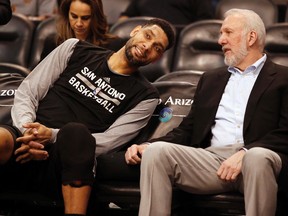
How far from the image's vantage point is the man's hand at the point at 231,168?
2662 millimetres

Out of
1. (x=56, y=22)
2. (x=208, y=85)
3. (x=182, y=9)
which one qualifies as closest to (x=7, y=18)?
(x=208, y=85)

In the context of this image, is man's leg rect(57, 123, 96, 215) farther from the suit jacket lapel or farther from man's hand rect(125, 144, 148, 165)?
the suit jacket lapel

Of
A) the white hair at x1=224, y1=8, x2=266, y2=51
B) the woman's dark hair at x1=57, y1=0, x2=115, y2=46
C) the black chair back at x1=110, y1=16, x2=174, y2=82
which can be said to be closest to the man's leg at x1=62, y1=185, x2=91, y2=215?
the white hair at x1=224, y1=8, x2=266, y2=51

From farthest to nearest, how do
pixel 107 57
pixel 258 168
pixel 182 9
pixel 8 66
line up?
pixel 182 9
pixel 8 66
pixel 107 57
pixel 258 168

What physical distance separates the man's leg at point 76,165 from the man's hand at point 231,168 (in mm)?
485

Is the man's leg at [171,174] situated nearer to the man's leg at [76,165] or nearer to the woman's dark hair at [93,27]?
the man's leg at [76,165]

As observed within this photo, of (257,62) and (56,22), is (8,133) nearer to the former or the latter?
(257,62)

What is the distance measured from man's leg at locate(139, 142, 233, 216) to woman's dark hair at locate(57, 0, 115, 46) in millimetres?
1235

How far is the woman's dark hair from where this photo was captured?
3877 mm

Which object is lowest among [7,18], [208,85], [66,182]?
[66,182]

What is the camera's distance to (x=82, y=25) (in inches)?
154

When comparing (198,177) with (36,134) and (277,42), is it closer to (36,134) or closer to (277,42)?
(36,134)

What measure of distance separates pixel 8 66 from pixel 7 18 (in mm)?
998

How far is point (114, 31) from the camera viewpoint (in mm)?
4180
